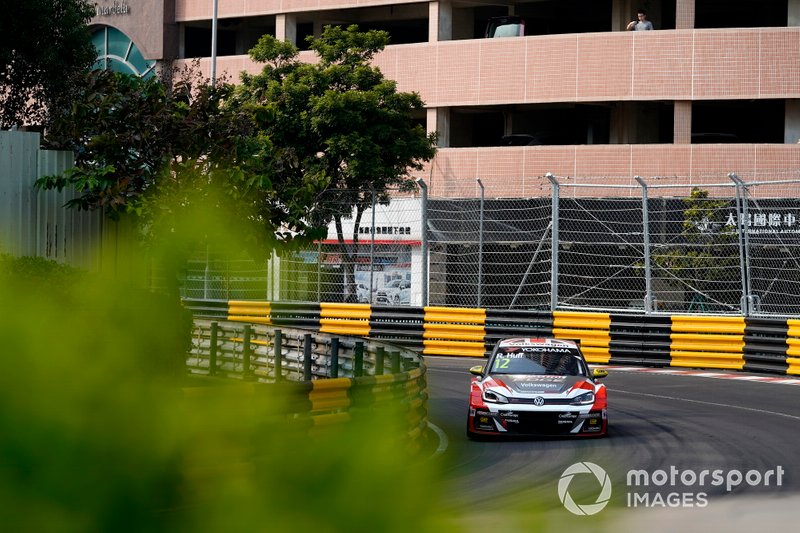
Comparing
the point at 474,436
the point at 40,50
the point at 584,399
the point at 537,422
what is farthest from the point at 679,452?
the point at 40,50

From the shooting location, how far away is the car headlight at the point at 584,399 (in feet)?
44.4

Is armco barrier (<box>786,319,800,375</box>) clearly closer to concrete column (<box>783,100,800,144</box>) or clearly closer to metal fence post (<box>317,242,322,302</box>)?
metal fence post (<box>317,242,322,302</box>)

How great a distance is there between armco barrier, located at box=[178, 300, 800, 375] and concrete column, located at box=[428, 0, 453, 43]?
15954 mm

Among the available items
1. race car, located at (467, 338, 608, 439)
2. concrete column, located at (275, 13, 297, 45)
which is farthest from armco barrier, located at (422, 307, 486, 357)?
Answer: concrete column, located at (275, 13, 297, 45)

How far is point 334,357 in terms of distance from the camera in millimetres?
15836

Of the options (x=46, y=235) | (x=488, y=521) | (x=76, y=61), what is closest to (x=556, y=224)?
(x=46, y=235)

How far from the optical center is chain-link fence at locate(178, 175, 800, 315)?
21.6 meters

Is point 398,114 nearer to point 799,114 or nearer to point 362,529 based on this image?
point 799,114

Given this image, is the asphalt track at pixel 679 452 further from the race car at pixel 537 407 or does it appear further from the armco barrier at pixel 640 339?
the armco barrier at pixel 640 339

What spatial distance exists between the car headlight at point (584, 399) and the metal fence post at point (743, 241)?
8.14m

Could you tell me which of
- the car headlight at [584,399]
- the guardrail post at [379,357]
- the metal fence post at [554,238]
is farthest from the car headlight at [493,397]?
the metal fence post at [554,238]

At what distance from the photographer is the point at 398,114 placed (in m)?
34.2

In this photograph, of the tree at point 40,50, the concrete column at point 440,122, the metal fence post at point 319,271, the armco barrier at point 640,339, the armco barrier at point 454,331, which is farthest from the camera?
the concrete column at point 440,122

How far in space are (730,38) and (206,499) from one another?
36.2 meters
